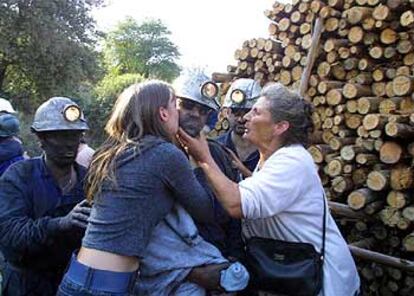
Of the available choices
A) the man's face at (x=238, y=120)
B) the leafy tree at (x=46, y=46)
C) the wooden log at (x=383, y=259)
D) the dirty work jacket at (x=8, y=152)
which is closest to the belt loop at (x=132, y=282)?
the man's face at (x=238, y=120)

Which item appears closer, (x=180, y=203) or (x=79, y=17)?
(x=180, y=203)

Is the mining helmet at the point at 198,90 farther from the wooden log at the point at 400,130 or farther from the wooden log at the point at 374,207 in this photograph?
the wooden log at the point at 374,207

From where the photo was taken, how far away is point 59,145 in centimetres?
262

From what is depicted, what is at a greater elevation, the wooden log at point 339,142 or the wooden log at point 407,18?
the wooden log at point 407,18

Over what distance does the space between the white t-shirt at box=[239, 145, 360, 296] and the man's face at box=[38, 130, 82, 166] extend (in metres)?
0.95

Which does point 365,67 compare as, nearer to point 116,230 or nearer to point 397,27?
point 397,27

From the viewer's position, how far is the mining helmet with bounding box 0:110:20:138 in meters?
3.63

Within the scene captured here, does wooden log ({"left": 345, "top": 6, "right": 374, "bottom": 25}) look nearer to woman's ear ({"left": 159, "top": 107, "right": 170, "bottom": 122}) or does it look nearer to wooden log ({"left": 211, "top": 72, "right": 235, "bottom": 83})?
wooden log ({"left": 211, "top": 72, "right": 235, "bottom": 83})

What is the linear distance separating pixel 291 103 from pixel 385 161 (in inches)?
86.7

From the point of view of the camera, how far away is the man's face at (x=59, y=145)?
2617 mm

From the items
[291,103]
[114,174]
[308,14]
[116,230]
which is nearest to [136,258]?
[116,230]

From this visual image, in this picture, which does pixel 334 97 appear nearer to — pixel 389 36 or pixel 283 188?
pixel 389 36

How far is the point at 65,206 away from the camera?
2.57 metres

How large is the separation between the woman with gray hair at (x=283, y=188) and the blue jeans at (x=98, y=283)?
0.49m
